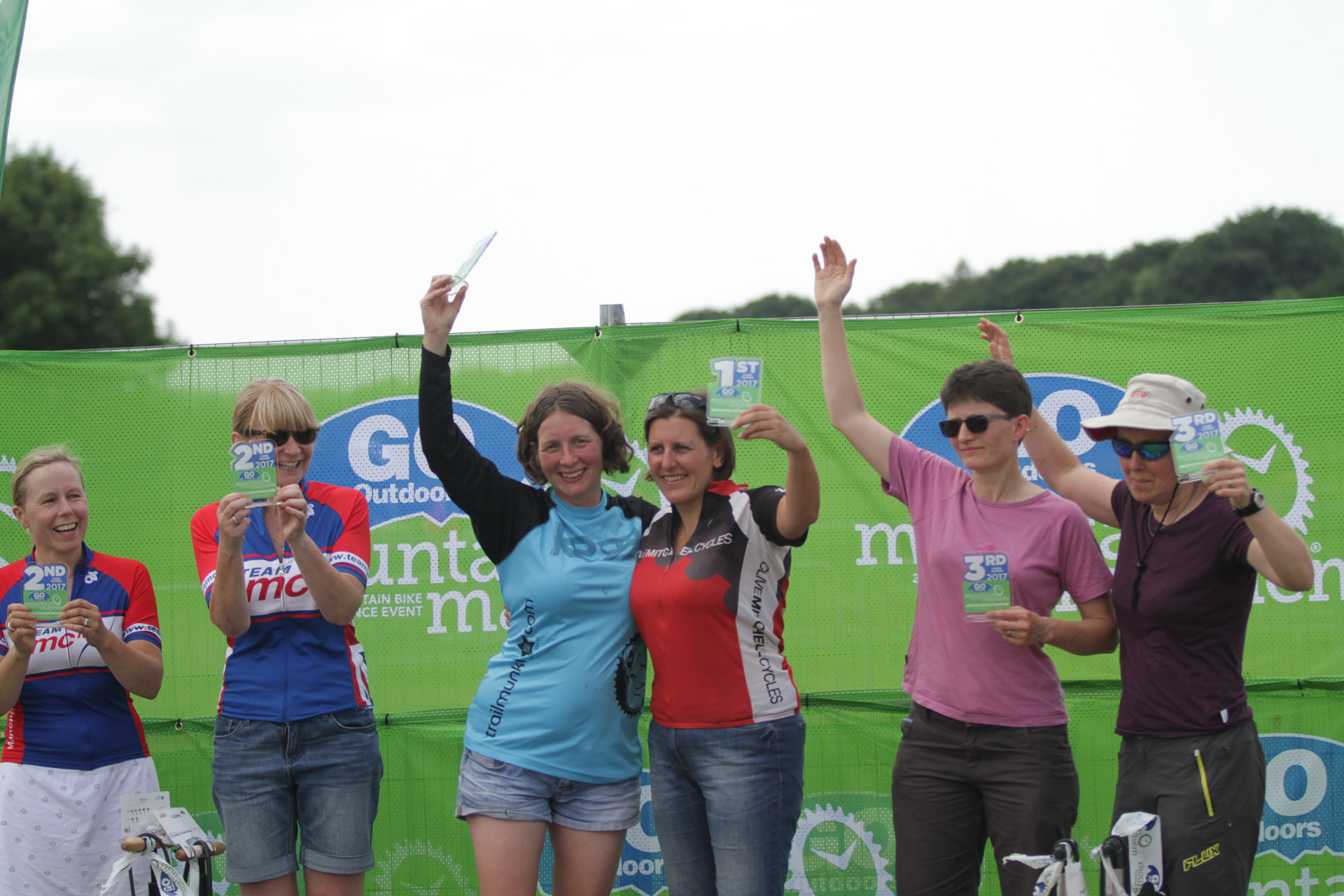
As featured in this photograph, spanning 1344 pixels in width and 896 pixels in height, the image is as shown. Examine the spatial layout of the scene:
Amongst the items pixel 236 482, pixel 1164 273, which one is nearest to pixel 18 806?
pixel 236 482

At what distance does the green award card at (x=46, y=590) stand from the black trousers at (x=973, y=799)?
252 cm

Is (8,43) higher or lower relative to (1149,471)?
higher

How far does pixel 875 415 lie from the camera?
14.5ft

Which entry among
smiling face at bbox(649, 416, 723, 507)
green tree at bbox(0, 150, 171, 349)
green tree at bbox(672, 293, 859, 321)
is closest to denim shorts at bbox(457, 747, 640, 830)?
smiling face at bbox(649, 416, 723, 507)

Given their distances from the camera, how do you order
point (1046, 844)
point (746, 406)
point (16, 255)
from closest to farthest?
1. point (1046, 844)
2. point (746, 406)
3. point (16, 255)

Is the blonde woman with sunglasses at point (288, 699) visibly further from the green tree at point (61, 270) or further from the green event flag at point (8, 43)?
the green tree at point (61, 270)

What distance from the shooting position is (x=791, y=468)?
2971 millimetres

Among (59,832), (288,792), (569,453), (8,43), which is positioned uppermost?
(8,43)

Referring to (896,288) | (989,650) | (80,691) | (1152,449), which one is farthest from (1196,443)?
(896,288)

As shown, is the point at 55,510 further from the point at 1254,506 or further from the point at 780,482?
the point at 1254,506

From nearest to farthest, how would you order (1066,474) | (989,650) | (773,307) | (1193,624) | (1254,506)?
(1254,506) < (1193,624) < (989,650) < (1066,474) < (773,307)

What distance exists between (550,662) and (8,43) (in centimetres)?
292

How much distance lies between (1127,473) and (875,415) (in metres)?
1.47

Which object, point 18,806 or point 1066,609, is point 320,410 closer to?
point 18,806
